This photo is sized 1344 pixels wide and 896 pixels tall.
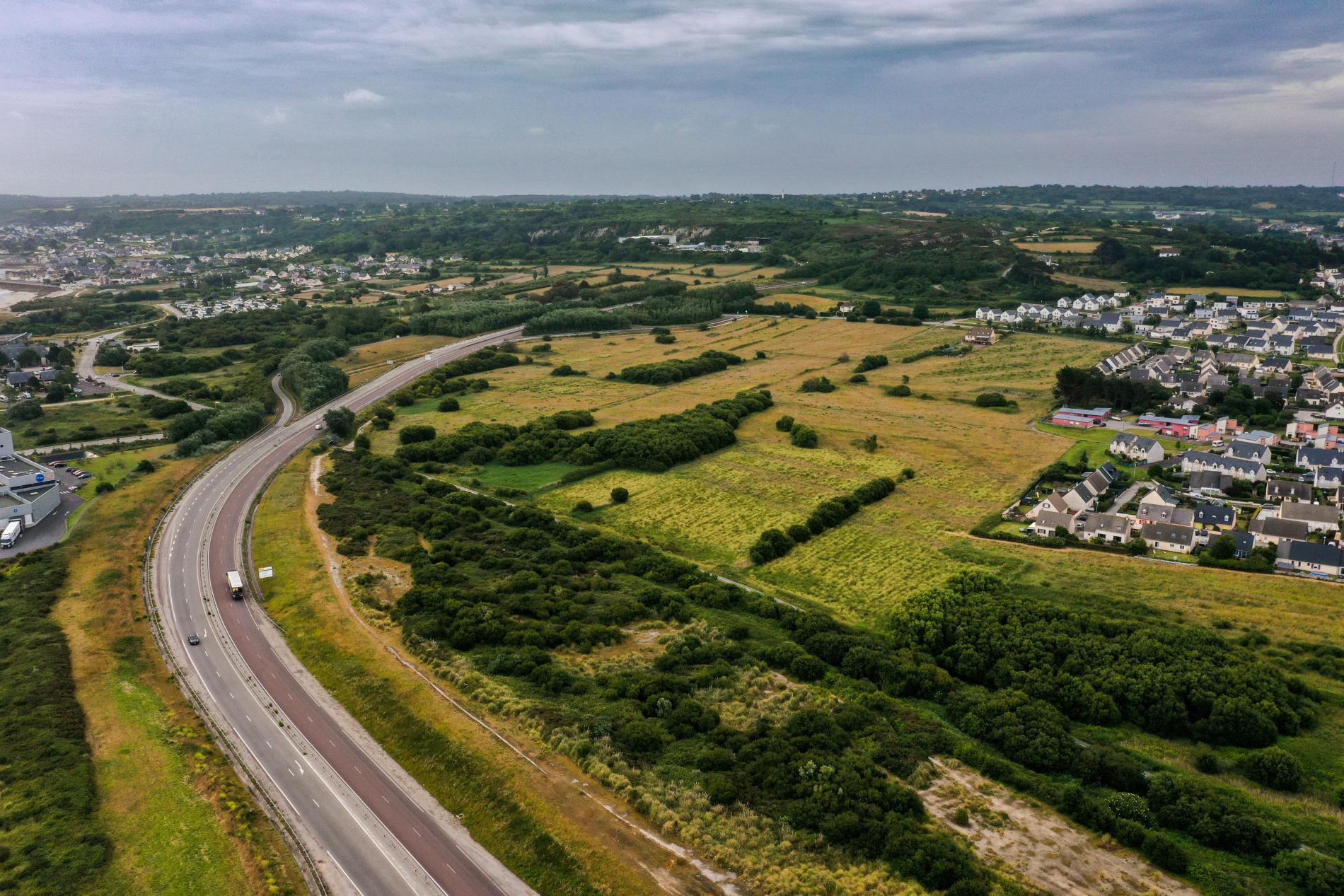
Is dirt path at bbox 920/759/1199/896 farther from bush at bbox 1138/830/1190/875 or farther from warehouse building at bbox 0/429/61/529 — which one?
warehouse building at bbox 0/429/61/529

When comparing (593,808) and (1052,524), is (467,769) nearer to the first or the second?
(593,808)

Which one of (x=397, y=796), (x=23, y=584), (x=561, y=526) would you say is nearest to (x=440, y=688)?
(x=397, y=796)

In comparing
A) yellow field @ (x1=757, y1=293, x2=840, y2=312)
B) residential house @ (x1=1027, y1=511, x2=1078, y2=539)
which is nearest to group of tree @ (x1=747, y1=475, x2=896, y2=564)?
residential house @ (x1=1027, y1=511, x2=1078, y2=539)

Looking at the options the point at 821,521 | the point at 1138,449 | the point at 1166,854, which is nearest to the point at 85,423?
the point at 821,521

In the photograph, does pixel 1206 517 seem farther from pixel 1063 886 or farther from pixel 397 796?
pixel 397 796

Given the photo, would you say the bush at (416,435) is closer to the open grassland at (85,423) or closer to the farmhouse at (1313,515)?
the open grassland at (85,423)

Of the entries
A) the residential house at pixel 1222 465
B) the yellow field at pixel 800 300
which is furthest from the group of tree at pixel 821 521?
the yellow field at pixel 800 300

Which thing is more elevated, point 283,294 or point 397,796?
point 283,294
